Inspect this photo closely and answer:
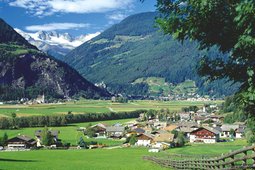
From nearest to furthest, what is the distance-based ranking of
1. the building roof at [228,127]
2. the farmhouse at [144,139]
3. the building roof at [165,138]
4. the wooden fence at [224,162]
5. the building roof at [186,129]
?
the wooden fence at [224,162] → the building roof at [165,138] → the farmhouse at [144,139] → the building roof at [228,127] → the building roof at [186,129]

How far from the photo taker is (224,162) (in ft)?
49.7

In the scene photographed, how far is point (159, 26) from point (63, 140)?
104934mm

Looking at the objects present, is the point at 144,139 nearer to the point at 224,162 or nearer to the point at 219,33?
the point at 224,162

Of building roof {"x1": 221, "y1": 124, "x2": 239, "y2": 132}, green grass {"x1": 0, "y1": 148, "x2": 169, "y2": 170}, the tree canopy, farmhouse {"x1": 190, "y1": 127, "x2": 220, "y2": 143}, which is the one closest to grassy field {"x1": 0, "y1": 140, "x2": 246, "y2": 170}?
green grass {"x1": 0, "y1": 148, "x2": 169, "y2": 170}

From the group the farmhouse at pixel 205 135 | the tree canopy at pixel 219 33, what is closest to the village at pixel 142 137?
the farmhouse at pixel 205 135

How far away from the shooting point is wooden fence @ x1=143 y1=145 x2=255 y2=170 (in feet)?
38.8

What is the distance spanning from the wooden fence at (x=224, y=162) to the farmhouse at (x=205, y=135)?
81.6 metres

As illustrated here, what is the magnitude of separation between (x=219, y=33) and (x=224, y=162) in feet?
18.6

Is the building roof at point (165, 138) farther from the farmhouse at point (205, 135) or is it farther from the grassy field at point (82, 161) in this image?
the grassy field at point (82, 161)

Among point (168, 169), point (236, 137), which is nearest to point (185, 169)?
point (168, 169)

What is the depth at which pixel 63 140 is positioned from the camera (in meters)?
114

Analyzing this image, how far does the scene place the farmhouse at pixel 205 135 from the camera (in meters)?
119

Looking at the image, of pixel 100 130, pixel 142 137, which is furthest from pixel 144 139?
pixel 100 130

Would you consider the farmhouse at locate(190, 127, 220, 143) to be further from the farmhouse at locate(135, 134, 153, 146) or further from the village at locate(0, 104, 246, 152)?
the farmhouse at locate(135, 134, 153, 146)
